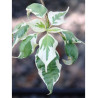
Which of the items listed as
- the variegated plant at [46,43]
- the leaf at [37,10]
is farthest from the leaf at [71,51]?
the leaf at [37,10]

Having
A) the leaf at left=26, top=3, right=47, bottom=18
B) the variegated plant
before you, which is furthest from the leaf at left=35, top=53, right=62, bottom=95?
the leaf at left=26, top=3, right=47, bottom=18

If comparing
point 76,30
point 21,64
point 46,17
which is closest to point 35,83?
point 21,64

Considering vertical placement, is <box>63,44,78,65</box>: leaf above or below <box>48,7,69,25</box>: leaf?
below

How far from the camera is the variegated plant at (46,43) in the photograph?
64 cm

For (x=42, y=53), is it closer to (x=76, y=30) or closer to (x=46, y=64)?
(x=46, y=64)

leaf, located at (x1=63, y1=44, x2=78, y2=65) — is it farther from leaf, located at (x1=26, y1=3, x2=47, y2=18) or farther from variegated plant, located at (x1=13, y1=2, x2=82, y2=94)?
leaf, located at (x1=26, y1=3, x2=47, y2=18)

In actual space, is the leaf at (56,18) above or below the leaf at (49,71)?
above

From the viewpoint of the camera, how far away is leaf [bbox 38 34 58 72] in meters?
0.62

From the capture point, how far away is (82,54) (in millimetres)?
2650

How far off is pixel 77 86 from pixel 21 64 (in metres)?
0.62

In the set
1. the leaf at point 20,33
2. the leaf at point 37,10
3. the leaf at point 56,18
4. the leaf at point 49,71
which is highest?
the leaf at point 37,10

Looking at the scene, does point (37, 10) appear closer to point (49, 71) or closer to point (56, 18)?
point (56, 18)

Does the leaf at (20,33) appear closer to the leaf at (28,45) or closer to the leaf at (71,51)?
the leaf at (28,45)

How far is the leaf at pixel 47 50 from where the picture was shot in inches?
24.5
